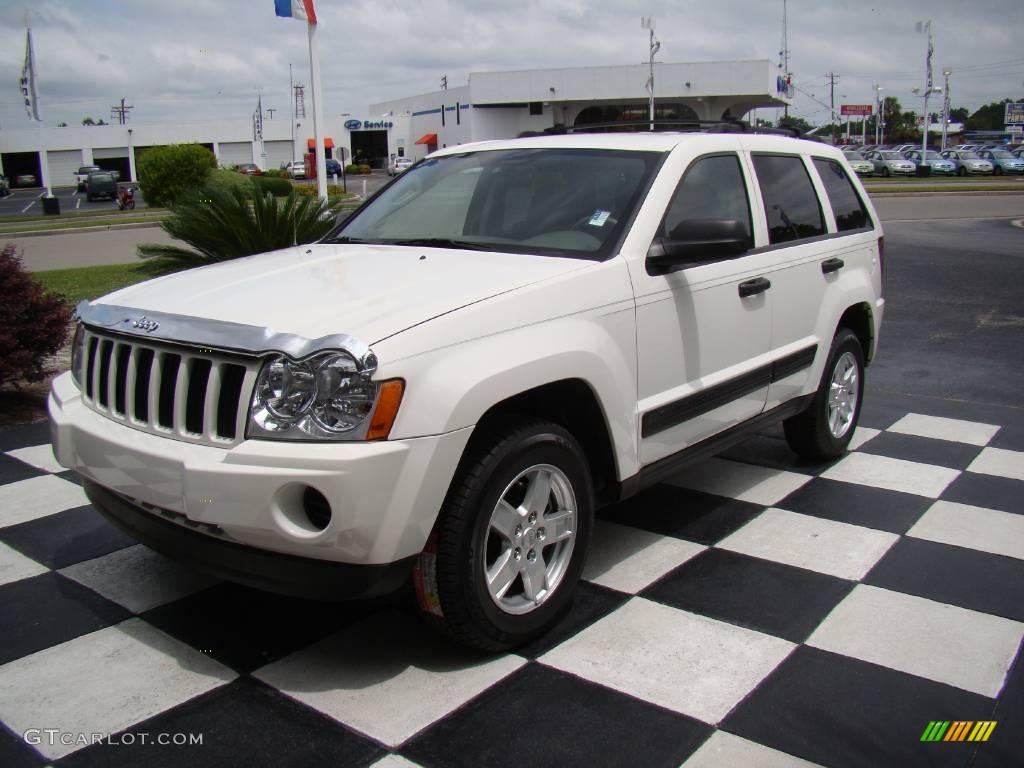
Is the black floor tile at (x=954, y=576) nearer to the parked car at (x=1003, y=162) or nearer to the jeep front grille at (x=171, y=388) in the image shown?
the jeep front grille at (x=171, y=388)

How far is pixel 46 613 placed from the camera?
11.8 ft

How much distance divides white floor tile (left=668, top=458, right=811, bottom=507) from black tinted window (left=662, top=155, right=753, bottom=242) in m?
1.40

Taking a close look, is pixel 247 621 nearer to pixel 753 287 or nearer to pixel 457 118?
pixel 753 287

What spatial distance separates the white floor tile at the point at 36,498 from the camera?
4.63 meters

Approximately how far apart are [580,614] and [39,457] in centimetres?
358

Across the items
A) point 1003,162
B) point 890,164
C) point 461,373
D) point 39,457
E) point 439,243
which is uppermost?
point 890,164

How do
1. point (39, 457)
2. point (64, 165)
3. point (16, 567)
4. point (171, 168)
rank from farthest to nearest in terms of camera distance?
point (64, 165) < point (171, 168) < point (39, 457) < point (16, 567)

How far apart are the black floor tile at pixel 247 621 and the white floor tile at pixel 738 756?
142 cm

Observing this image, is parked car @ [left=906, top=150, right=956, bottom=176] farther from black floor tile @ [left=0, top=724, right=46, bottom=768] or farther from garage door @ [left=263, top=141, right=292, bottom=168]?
garage door @ [left=263, top=141, right=292, bottom=168]

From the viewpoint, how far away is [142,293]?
3510mm

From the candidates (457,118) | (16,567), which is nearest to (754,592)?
(16,567)

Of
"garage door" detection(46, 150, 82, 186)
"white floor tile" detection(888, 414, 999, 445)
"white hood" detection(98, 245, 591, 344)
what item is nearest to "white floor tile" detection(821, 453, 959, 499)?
"white floor tile" detection(888, 414, 999, 445)

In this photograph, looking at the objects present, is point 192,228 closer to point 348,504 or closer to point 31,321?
point 31,321

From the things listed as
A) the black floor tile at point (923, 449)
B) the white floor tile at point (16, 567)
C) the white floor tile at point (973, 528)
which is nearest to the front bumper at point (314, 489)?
the white floor tile at point (16, 567)
